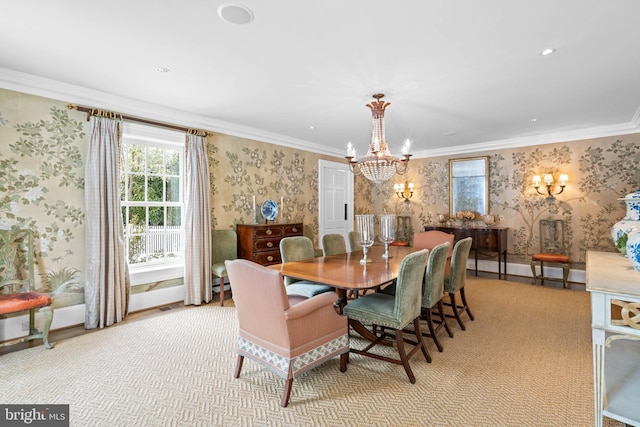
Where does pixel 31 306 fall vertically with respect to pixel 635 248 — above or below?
below

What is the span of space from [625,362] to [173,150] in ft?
16.1

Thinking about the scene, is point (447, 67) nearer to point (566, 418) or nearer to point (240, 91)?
point (240, 91)

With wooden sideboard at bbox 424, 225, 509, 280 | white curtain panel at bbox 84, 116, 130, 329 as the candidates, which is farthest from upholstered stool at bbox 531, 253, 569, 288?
white curtain panel at bbox 84, 116, 130, 329

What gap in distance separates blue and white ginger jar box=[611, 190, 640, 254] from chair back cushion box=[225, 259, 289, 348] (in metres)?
2.27

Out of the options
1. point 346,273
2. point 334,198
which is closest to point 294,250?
point 346,273

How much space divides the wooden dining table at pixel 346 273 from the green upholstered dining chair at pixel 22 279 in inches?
81.9

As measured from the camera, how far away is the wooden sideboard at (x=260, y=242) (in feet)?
14.4

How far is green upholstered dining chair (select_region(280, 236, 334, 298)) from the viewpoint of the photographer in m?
2.92

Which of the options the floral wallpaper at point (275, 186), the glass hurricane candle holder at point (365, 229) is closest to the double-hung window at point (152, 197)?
the floral wallpaper at point (275, 186)

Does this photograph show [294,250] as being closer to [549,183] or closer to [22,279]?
[22,279]

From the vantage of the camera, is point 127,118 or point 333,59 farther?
point 127,118

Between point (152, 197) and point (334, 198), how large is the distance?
3560mm

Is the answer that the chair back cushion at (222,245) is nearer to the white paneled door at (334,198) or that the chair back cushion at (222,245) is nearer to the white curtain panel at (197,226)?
the white curtain panel at (197,226)

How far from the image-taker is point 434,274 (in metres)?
2.74
